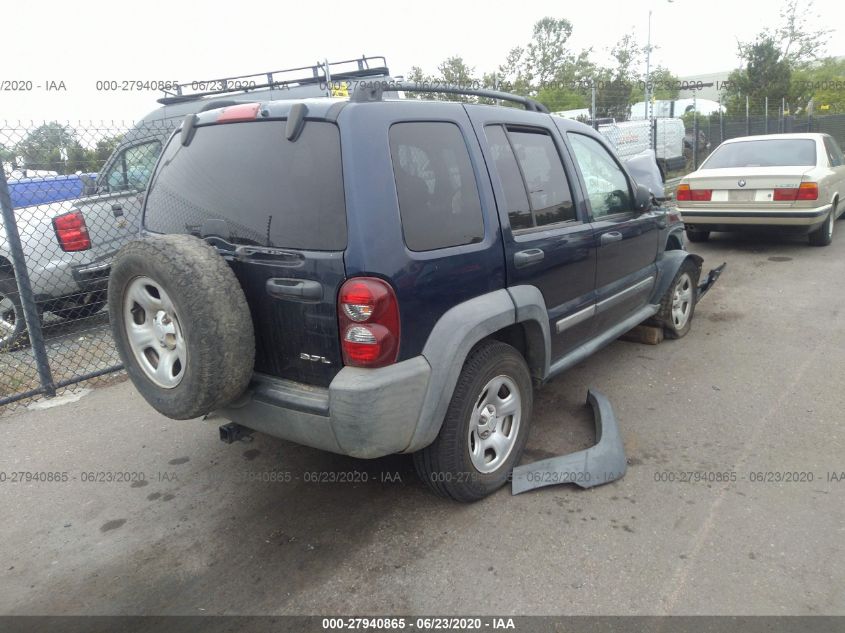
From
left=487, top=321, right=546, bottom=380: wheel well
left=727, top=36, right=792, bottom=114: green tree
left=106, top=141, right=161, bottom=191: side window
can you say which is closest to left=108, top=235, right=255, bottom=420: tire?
Result: left=487, top=321, right=546, bottom=380: wheel well

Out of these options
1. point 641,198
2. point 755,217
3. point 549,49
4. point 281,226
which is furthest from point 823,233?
point 549,49

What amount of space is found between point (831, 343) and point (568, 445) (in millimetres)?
3000

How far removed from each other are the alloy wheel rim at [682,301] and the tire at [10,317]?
18.6 feet

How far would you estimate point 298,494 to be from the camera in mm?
3287

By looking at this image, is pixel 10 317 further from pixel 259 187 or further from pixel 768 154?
pixel 768 154

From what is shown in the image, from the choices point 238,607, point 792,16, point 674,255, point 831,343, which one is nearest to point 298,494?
point 238,607

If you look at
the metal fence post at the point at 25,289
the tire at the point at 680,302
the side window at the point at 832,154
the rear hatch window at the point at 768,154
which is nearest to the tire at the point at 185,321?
the metal fence post at the point at 25,289

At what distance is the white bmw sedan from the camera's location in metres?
7.89

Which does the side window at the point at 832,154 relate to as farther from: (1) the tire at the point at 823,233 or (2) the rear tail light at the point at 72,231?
(2) the rear tail light at the point at 72,231

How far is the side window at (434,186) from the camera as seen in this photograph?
2.65m

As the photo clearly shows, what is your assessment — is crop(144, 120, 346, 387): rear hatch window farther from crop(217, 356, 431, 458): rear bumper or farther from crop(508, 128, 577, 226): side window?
crop(508, 128, 577, 226): side window

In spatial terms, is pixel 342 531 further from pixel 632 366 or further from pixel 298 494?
pixel 632 366

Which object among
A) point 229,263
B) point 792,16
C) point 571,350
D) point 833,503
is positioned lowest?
point 833,503

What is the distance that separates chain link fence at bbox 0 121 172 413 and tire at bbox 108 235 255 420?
91.4 inches
